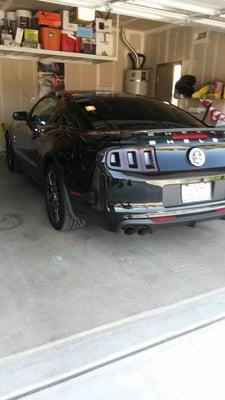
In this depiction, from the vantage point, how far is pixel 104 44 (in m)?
6.65

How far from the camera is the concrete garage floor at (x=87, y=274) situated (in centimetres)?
192

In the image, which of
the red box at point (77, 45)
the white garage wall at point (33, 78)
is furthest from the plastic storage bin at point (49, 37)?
the white garage wall at point (33, 78)

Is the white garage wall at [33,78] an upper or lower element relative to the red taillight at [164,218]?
upper

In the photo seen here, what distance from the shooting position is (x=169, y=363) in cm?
165

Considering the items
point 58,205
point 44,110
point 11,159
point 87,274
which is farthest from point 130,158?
point 11,159

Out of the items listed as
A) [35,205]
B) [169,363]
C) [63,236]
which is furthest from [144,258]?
[35,205]

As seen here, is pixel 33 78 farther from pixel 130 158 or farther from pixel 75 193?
pixel 130 158

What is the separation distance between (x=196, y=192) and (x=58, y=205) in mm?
1232

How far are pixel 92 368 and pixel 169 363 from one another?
0.37 meters

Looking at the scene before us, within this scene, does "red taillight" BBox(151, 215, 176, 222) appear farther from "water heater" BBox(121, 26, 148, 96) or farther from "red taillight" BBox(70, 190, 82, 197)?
"water heater" BBox(121, 26, 148, 96)

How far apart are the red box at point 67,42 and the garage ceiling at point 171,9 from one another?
271 centimetres

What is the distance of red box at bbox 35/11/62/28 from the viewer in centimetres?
622

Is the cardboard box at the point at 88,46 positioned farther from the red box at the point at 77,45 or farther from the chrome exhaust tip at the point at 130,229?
the chrome exhaust tip at the point at 130,229

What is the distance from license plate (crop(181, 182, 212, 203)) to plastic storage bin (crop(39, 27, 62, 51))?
506 cm
